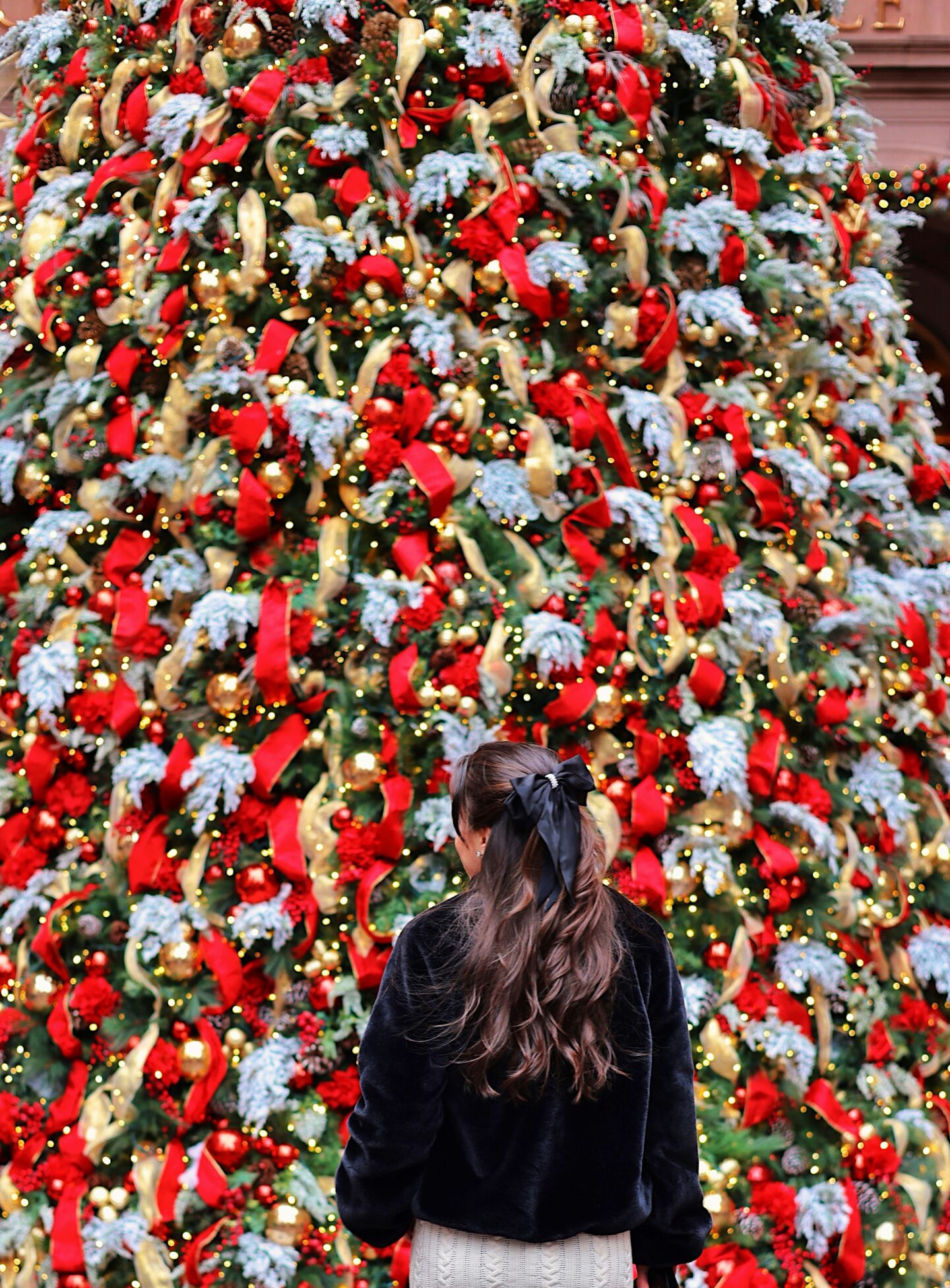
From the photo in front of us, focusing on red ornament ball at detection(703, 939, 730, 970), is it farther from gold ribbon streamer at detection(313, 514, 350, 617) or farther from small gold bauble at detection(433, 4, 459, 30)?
small gold bauble at detection(433, 4, 459, 30)

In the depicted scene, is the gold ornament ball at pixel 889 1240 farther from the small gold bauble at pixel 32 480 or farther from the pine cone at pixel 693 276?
the small gold bauble at pixel 32 480

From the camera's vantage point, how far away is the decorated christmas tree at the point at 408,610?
2.32 m

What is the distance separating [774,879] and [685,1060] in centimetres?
106

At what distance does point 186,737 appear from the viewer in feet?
7.96

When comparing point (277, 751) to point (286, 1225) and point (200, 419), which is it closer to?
point (200, 419)

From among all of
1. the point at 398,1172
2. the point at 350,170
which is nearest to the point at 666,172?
the point at 350,170

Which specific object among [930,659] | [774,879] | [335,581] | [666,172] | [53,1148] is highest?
[666,172]

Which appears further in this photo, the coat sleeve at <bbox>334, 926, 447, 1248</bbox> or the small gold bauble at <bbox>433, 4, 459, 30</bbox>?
the small gold bauble at <bbox>433, 4, 459, 30</bbox>

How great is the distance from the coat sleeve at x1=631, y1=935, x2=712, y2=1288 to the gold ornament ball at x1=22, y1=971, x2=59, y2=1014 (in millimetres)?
1430

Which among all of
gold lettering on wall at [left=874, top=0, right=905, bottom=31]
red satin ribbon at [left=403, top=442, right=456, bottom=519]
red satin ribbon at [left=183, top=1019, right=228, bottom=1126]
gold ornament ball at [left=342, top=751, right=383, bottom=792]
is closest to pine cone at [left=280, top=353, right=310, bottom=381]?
red satin ribbon at [left=403, top=442, right=456, bottom=519]

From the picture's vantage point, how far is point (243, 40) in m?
2.55

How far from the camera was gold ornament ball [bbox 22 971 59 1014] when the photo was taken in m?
2.39

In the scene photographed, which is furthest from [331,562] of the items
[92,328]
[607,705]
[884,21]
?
[884,21]

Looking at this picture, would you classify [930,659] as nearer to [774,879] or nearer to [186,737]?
[774,879]
